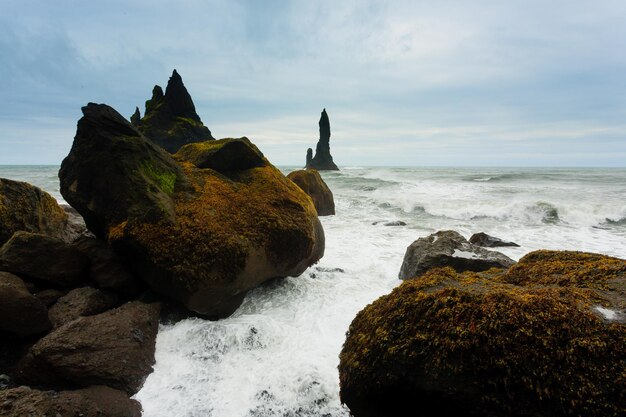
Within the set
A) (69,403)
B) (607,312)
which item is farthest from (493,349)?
(69,403)

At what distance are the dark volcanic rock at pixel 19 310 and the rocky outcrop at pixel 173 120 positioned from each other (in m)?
43.5

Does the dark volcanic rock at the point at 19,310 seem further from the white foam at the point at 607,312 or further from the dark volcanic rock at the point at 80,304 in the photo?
the white foam at the point at 607,312

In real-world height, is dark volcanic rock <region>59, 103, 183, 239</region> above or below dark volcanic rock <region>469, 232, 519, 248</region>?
above

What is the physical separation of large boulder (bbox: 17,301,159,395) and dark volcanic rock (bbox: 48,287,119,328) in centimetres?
67

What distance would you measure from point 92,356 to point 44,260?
8.85 ft

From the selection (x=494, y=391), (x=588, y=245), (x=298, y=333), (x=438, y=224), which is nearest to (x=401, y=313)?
(x=494, y=391)

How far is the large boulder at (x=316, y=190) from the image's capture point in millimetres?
19578

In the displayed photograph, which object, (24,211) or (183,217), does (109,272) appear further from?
(24,211)

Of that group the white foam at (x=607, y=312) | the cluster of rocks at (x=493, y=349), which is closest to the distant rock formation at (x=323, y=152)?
the cluster of rocks at (x=493, y=349)

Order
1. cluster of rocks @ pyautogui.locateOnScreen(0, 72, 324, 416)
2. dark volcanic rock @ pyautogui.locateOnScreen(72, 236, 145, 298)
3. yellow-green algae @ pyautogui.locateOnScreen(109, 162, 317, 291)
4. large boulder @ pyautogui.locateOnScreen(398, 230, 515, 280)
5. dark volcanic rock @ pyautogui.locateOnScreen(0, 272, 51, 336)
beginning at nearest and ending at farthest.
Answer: cluster of rocks @ pyautogui.locateOnScreen(0, 72, 324, 416), dark volcanic rock @ pyautogui.locateOnScreen(0, 272, 51, 336), yellow-green algae @ pyautogui.locateOnScreen(109, 162, 317, 291), dark volcanic rock @ pyautogui.locateOnScreen(72, 236, 145, 298), large boulder @ pyautogui.locateOnScreen(398, 230, 515, 280)

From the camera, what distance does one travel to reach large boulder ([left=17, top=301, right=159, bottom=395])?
446 cm

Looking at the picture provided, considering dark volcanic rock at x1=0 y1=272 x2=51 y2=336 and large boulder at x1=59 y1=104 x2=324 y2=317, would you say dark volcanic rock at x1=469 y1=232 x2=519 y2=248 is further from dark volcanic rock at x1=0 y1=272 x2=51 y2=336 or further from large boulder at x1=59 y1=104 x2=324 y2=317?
dark volcanic rock at x1=0 y1=272 x2=51 y2=336

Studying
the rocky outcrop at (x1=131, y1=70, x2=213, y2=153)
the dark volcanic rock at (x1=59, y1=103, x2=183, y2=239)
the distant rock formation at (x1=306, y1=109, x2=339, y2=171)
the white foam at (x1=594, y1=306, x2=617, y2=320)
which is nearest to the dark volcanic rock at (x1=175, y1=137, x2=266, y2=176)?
the dark volcanic rock at (x1=59, y1=103, x2=183, y2=239)

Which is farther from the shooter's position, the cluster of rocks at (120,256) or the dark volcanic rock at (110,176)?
the dark volcanic rock at (110,176)
